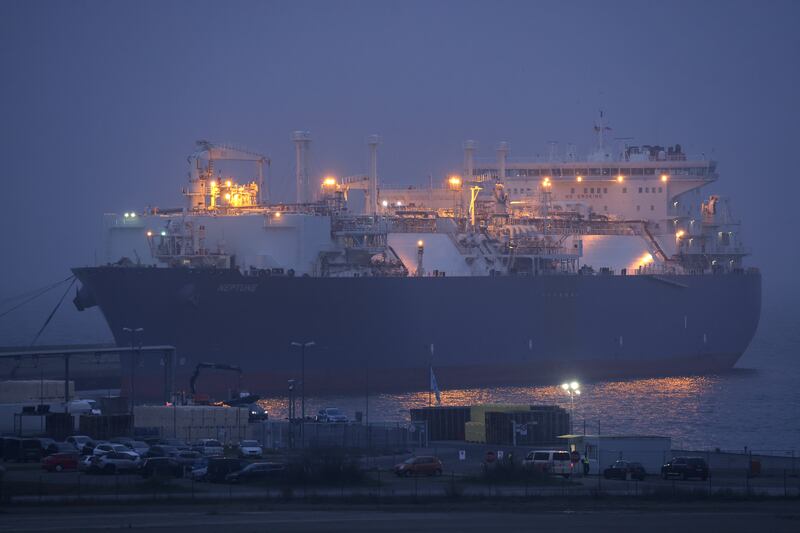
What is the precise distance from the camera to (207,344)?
125ft

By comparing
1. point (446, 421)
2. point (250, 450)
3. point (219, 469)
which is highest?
point (446, 421)

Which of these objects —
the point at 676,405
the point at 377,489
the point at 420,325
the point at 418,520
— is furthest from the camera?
the point at 420,325

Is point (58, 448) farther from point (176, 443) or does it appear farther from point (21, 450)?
point (176, 443)

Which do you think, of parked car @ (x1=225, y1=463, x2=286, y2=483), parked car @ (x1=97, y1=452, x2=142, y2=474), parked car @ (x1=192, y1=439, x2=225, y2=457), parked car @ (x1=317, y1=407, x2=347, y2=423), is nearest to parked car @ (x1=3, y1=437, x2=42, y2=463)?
parked car @ (x1=97, y1=452, x2=142, y2=474)

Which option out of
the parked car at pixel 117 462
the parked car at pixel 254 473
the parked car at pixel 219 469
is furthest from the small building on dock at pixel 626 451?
the parked car at pixel 117 462

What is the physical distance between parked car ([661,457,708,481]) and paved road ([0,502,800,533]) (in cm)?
350

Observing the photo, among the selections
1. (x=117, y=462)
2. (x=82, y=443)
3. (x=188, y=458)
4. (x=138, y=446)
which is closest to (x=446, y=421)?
(x=138, y=446)

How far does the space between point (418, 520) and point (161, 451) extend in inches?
275

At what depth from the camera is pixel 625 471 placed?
75.5 ft

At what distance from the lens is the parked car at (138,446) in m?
23.7

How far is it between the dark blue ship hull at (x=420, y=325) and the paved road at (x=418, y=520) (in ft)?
65.1

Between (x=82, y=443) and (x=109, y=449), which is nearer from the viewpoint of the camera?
(x=109, y=449)

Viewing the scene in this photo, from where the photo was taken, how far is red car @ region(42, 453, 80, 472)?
22312 mm

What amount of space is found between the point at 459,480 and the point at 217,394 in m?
17.5
